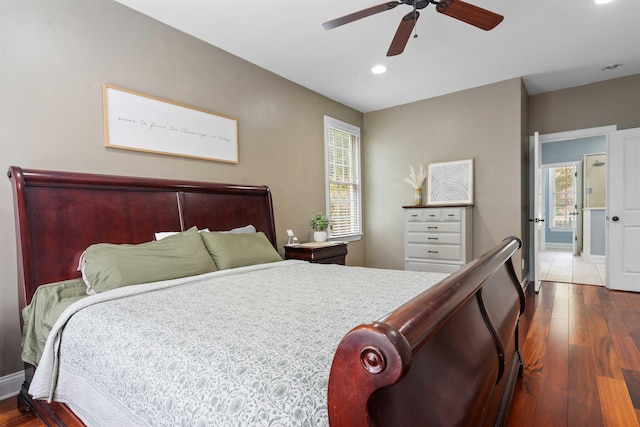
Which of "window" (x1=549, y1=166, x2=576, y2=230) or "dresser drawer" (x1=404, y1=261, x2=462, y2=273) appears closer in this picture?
"dresser drawer" (x1=404, y1=261, x2=462, y2=273)

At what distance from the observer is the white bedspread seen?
82 centimetres

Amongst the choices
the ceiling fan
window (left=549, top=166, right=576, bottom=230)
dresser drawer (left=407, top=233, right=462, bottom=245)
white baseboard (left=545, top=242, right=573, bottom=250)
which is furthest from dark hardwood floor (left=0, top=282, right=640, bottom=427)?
window (left=549, top=166, right=576, bottom=230)

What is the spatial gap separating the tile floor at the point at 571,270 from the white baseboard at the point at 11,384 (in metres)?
5.98

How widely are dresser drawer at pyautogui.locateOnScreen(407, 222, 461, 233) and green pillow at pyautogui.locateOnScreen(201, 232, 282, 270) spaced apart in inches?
90.5

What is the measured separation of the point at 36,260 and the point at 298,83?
10.4 feet

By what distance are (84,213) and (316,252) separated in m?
2.02

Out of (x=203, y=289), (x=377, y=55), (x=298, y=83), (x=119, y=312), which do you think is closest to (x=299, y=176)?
(x=298, y=83)

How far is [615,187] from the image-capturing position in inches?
160

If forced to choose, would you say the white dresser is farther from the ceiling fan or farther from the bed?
the ceiling fan

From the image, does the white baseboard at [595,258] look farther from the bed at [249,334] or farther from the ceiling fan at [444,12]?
the ceiling fan at [444,12]

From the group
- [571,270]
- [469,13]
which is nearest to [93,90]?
[469,13]

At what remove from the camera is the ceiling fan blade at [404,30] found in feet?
6.93

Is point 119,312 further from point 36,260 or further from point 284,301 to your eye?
point 36,260

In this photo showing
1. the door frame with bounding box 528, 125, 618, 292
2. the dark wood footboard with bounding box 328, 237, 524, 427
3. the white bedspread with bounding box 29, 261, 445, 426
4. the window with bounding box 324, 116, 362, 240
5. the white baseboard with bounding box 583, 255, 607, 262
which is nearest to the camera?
the dark wood footboard with bounding box 328, 237, 524, 427
